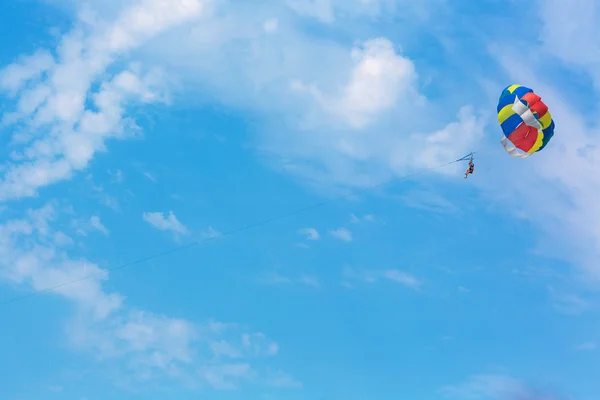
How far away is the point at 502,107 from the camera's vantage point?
8400 centimetres

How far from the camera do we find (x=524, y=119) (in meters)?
81.6

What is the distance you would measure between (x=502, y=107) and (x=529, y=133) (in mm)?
4178

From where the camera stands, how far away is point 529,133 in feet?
271

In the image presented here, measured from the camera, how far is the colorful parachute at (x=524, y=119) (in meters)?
81.4

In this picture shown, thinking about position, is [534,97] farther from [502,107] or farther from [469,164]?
[469,164]

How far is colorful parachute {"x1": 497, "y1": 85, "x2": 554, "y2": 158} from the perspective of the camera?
81.4m

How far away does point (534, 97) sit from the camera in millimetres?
81500

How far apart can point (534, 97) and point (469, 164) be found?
984 centimetres

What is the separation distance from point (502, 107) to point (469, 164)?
750 centimetres

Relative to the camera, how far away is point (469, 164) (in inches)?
3268

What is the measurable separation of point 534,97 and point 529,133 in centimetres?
393

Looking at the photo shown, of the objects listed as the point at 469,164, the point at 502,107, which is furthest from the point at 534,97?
the point at 469,164

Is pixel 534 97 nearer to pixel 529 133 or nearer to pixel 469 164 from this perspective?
pixel 529 133

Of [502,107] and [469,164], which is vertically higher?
[502,107]
